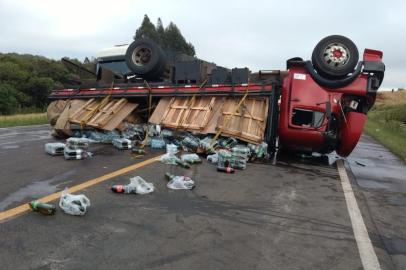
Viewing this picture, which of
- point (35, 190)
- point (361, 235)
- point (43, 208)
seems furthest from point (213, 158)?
point (43, 208)

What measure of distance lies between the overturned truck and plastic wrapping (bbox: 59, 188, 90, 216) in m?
4.85

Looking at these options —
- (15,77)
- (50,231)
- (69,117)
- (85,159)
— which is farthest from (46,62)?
(50,231)

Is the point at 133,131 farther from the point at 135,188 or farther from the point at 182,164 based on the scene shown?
the point at 135,188

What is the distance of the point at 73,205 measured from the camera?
461 centimetres

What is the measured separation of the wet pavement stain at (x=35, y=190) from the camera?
496cm

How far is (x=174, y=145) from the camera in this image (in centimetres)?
954

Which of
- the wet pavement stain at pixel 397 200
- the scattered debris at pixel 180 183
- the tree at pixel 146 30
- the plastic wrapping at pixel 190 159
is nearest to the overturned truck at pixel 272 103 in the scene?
the plastic wrapping at pixel 190 159

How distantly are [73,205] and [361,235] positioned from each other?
302 cm

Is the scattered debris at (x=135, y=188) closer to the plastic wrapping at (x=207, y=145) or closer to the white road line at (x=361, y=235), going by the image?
the white road line at (x=361, y=235)

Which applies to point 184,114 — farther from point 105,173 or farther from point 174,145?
point 105,173

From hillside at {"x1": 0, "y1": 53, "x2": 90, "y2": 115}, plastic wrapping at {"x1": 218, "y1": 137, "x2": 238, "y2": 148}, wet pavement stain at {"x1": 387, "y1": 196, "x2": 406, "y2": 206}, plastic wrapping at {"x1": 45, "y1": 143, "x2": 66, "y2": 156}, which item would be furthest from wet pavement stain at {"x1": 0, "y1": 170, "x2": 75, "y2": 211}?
hillside at {"x1": 0, "y1": 53, "x2": 90, "y2": 115}

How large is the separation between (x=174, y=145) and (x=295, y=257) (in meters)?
5.89

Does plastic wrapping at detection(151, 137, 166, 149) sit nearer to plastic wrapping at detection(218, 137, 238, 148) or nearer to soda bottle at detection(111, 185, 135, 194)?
plastic wrapping at detection(218, 137, 238, 148)

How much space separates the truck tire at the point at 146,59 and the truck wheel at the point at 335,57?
405 cm
